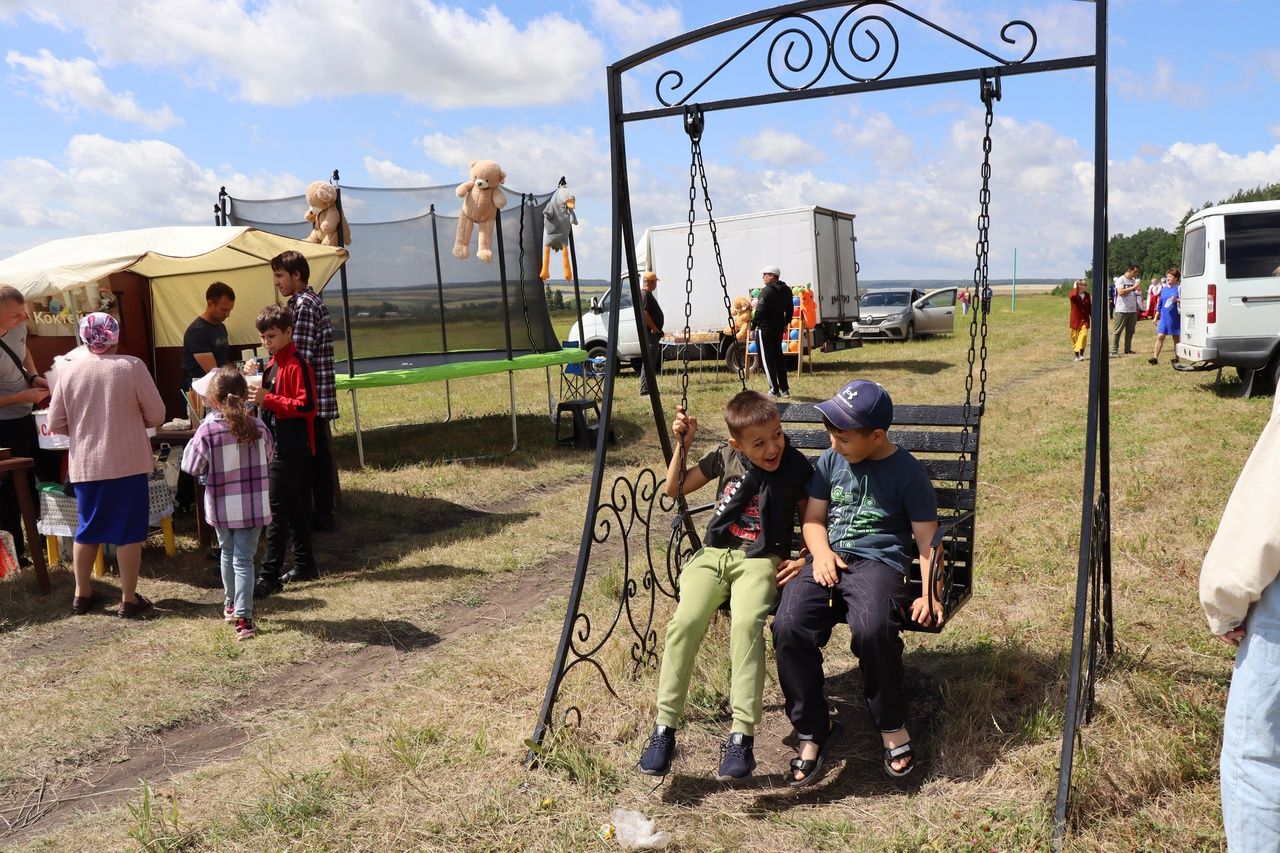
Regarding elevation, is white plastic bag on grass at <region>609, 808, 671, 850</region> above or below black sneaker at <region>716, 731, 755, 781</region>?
below

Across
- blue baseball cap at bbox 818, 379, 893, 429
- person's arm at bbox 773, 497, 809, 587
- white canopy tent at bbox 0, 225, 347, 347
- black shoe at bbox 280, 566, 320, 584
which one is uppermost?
white canopy tent at bbox 0, 225, 347, 347

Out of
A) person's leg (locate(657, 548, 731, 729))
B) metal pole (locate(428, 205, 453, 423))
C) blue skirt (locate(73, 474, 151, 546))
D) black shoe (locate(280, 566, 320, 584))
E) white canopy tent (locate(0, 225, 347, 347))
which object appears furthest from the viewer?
metal pole (locate(428, 205, 453, 423))

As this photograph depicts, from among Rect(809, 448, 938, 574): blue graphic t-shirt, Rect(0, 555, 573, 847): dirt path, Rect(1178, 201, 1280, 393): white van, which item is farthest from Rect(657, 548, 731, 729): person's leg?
Rect(1178, 201, 1280, 393): white van

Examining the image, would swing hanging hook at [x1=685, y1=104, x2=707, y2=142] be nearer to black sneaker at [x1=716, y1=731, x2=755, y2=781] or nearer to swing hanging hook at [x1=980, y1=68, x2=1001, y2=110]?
swing hanging hook at [x1=980, y1=68, x2=1001, y2=110]

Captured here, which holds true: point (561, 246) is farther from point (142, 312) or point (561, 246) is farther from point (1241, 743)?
point (1241, 743)

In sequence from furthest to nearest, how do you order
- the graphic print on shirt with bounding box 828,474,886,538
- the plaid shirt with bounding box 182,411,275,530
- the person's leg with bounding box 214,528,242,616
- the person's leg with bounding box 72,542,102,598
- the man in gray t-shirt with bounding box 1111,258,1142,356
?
the man in gray t-shirt with bounding box 1111,258,1142,356, the person's leg with bounding box 72,542,102,598, the person's leg with bounding box 214,528,242,616, the plaid shirt with bounding box 182,411,275,530, the graphic print on shirt with bounding box 828,474,886,538

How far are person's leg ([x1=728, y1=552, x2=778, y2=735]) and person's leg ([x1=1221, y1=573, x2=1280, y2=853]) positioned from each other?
4.67 ft

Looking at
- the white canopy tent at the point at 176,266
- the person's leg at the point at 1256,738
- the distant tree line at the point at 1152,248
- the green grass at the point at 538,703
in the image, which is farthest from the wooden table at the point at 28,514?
the distant tree line at the point at 1152,248

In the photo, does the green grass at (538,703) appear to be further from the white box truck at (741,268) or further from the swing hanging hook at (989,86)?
the white box truck at (741,268)

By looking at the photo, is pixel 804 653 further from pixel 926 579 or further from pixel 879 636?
pixel 926 579

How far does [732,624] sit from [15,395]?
17.7 ft

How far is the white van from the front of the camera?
11281mm

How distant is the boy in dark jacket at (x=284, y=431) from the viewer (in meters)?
6.08

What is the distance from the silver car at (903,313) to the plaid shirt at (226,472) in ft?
68.3
